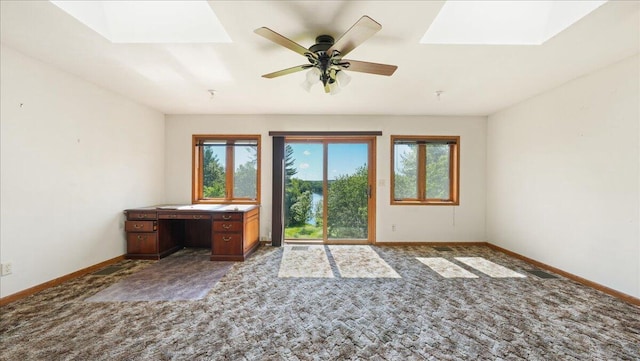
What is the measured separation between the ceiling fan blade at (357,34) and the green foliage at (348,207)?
2.97m

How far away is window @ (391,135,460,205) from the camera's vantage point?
15.4 feet

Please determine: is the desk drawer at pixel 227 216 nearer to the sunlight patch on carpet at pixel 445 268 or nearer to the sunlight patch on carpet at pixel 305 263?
the sunlight patch on carpet at pixel 305 263

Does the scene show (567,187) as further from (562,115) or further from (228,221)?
(228,221)

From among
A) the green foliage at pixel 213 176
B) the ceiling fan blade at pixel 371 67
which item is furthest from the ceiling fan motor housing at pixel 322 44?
the green foliage at pixel 213 176

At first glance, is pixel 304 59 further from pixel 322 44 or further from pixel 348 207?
pixel 348 207

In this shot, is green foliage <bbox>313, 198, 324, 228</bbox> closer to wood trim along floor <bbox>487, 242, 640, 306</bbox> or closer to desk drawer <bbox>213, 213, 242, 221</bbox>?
desk drawer <bbox>213, 213, 242, 221</bbox>

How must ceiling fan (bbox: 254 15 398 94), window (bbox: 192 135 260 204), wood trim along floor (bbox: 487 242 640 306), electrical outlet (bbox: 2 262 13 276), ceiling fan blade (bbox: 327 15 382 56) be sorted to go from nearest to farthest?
1. ceiling fan blade (bbox: 327 15 382 56)
2. ceiling fan (bbox: 254 15 398 94)
3. electrical outlet (bbox: 2 262 13 276)
4. wood trim along floor (bbox: 487 242 640 306)
5. window (bbox: 192 135 260 204)

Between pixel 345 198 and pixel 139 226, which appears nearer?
pixel 139 226

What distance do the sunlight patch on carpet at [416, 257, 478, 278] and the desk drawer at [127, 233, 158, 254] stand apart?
4.09m

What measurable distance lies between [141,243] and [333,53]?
3.85m

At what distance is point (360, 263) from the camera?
11.7ft

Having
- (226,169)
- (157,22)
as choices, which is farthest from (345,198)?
(157,22)

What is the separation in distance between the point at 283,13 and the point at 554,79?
11.1 feet

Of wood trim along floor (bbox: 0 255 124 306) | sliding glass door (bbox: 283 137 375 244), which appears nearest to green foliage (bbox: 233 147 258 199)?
sliding glass door (bbox: 283 137 375 244)
